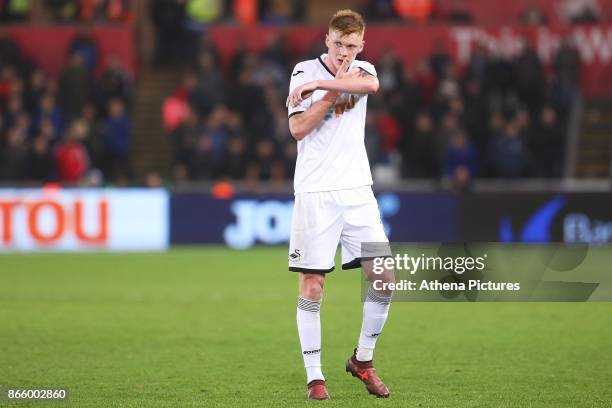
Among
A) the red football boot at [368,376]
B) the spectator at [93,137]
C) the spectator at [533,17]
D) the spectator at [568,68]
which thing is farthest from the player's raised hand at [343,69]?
the spectator at [533,17]

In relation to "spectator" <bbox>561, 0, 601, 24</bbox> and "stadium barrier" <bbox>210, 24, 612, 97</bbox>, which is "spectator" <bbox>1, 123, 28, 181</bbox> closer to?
"stadium barrier" <bbox>210, 24, 612, 97</bbox>

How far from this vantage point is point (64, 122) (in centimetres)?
2195

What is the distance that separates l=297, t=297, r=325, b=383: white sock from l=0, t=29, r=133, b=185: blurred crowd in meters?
13.0

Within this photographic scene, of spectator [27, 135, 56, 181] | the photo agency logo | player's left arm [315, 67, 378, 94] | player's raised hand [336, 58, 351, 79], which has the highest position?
player's raised hand [336, 58, 351, 79]

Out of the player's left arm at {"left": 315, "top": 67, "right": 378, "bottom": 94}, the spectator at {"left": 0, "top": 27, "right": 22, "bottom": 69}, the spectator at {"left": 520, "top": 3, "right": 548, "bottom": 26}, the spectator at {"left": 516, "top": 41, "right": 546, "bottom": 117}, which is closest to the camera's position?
the player's left arm at {"left": 315, "top": 67, "right": 378, "bottom": 94}

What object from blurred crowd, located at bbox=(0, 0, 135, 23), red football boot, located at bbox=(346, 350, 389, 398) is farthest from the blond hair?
blurred crowd, located at bbox=(0, 0, 135, 23)

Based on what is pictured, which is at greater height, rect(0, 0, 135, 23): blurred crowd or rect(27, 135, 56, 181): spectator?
rect(0, 0, 135, 23): blurred crowd

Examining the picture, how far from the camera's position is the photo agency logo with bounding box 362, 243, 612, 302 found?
7477mm

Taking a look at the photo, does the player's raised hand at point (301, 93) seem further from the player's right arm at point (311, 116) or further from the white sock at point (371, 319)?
the white sock at point (371, 319)

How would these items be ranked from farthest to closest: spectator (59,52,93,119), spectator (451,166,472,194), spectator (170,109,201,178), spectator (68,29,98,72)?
spectator (68,29,98,72) < spectator (59,52,93,119) < spectator (170,109,201,178) < spectator (451,166,472,194)

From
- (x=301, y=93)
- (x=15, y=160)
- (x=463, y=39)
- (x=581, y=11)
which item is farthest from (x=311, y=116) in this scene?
(x=581, y=11)

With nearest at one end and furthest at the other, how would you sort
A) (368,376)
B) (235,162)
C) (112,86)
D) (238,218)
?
(368,376) < (238,218) < (235,162) < (112,86)

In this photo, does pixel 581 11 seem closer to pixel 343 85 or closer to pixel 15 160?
pixel 15 160

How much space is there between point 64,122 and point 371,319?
596 inches
